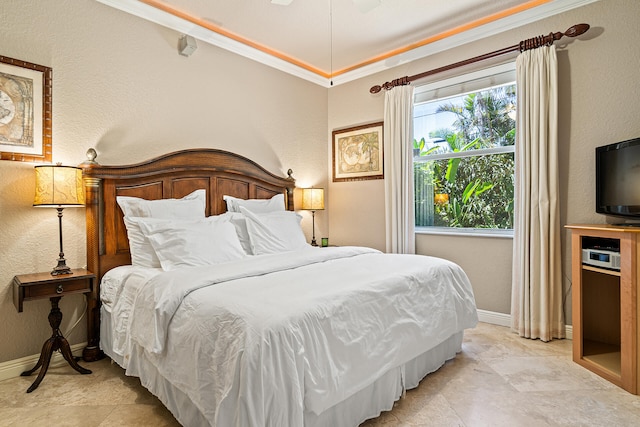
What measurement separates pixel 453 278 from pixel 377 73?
2747 millimetres

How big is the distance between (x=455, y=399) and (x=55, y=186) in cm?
283

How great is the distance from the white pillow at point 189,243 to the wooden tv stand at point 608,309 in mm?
2491

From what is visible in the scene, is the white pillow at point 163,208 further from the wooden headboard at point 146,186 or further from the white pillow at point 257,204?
the white pillow at point 257,204

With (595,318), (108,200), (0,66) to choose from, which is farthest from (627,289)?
(0,66)

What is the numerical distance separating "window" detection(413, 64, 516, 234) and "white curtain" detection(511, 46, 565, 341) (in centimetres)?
29

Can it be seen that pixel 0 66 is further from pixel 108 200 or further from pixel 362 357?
pixel 362 357

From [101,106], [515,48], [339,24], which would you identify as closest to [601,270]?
[515,48]

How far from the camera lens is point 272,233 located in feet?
10.3

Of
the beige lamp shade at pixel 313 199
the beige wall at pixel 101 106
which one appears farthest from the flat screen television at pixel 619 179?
the beige wall at pixel 101 106

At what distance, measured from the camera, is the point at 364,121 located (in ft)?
14.4

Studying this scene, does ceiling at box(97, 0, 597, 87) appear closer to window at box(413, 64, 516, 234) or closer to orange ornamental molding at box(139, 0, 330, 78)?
orange ornamental molding at box(139, 0, 330, 78)

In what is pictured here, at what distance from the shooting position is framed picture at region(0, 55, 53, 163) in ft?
7.76

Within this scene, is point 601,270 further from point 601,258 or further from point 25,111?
point 25,111

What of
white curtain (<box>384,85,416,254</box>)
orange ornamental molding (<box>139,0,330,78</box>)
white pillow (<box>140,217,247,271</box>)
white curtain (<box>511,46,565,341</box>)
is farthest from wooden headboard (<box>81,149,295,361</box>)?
white curtain (<box>511,46,565,341</box>)
